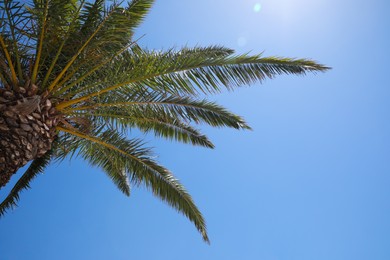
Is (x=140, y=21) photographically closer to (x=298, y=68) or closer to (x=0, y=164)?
(x=298, y=68)

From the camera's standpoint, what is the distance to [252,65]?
684cm

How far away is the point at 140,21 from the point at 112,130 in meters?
2.23

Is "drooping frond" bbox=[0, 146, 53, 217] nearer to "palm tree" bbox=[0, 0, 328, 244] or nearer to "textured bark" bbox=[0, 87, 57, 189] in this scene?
"palm tree" bbox=[0, 0, 328, 244]

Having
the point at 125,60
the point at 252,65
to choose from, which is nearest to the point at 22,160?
the point at 125,60

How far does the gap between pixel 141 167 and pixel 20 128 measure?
306 centimetres

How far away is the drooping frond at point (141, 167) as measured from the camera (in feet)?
25.7

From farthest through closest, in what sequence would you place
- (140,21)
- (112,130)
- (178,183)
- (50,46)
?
1. (178,183)
2. (112,130)
3. (140,21)
4. (50,46)

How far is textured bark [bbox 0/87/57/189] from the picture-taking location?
5.50 metres

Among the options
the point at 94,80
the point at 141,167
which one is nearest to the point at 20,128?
the point at 94,80

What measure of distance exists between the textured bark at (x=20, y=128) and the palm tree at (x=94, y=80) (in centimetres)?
1

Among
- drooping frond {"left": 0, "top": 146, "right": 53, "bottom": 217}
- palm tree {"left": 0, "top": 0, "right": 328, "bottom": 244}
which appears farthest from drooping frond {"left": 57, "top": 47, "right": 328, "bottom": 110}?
drooping frond {"left": 0, "top": 146, "right": 53, "bottom": 217}

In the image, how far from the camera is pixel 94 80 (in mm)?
6957

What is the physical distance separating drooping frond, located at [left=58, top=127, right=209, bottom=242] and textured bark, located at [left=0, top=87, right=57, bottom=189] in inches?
57.7

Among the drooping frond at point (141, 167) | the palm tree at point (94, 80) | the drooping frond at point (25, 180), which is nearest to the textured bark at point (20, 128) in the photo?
the palm tree at point (94, 80)
